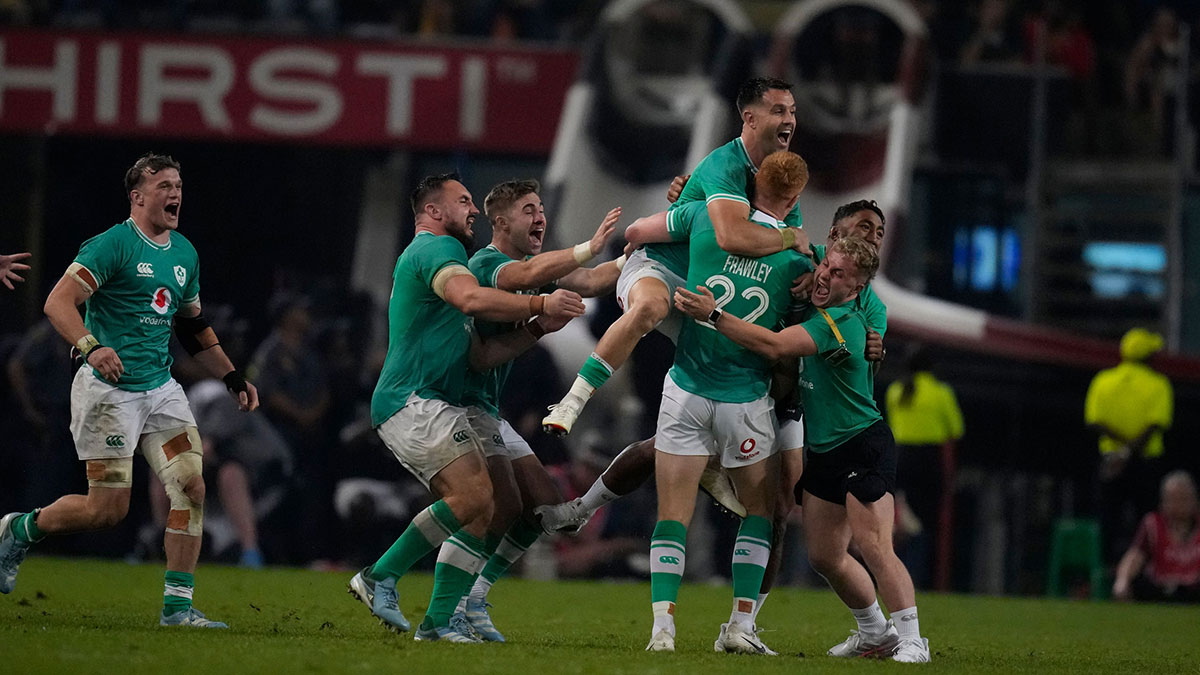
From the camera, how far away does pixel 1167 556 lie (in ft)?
46.6

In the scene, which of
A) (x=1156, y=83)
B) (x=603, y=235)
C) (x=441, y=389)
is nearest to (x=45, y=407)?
(x=441, y=389)

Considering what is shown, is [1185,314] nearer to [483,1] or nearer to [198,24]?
[483,1]

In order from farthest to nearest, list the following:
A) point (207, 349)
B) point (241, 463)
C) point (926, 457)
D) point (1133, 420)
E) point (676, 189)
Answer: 1. point (241, 463)
2. point (926, 457)
3. point (1133, 420)
4. point (207, 349)
5. point (676, 189)

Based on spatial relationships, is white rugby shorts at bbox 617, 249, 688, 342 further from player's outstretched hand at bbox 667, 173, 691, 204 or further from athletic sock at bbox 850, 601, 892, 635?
athletic sock at bbox 850, 601, 892, 635

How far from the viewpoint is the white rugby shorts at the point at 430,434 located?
7465mm

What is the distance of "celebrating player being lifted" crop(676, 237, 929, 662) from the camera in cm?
752

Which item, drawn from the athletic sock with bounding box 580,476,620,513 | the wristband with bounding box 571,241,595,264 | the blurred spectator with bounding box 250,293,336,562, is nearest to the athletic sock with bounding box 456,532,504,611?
the athletic sock with bounding box 580,476,620,513

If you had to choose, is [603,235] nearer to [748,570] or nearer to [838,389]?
[838,389]

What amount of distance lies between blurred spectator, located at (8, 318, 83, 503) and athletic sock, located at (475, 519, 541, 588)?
7605 mm

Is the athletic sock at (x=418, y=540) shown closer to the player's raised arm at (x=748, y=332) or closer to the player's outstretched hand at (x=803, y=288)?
the player's raised arm at (x=748, y=332)

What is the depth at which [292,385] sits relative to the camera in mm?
14992

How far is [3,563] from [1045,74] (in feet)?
36.0

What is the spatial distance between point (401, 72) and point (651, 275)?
26.8ft

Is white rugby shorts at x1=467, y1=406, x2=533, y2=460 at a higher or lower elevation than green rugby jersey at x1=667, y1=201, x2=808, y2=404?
lower
